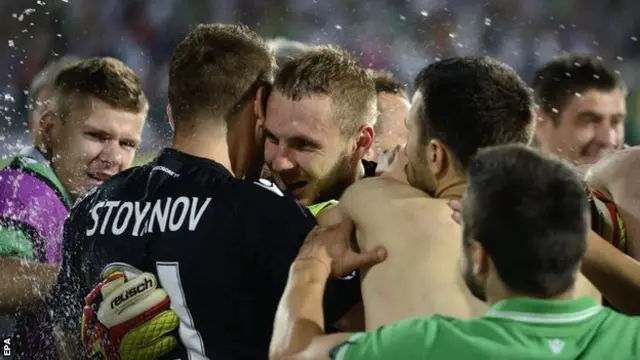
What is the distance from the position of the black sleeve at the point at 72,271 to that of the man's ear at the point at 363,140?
95 cm

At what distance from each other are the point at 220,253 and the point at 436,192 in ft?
1.88

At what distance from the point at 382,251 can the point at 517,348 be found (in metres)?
0.55

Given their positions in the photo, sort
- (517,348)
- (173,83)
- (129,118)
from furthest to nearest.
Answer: (129,118)
(173,83)
(517,348)

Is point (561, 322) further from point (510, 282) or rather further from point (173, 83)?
point (173, 83)

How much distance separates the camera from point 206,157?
9.83 feet

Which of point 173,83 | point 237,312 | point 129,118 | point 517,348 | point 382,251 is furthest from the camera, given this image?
point 129,118

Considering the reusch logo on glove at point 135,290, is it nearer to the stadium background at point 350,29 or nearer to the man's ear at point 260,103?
the man's ear at point 260,103

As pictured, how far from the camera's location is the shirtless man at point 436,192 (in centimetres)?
258

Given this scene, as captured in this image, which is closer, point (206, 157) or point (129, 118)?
point (206, 157)

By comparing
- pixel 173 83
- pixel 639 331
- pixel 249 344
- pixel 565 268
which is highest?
pixel 173 83

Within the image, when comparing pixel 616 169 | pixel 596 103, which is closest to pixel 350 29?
pixel 596 103

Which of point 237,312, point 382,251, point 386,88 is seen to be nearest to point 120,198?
point 237,312

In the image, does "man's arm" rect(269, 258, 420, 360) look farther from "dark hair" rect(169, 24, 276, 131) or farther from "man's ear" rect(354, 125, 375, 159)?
"man's ear" rect(354, 125, 375, 159)

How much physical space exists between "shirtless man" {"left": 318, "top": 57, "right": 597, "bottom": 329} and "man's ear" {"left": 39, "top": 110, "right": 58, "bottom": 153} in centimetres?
210
